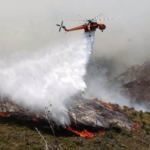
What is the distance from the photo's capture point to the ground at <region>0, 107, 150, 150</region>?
30.3 m

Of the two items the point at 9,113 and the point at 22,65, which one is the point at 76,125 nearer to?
the point at 9,113

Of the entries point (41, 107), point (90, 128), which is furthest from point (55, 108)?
point (90, 128)

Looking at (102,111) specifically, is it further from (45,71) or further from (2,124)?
(2,124)

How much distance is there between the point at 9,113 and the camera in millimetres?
40312

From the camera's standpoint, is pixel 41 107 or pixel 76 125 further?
pixel 41 107

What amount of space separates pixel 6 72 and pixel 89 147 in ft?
102

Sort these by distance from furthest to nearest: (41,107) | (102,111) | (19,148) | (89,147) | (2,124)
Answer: (102,111) → (41,107) → (2,124) → (89,147) → (19,148)

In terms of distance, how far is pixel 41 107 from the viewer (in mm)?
43594

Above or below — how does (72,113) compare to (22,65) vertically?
below

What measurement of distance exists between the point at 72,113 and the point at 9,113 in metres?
14.8

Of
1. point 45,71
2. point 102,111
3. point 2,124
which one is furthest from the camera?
point 45,71

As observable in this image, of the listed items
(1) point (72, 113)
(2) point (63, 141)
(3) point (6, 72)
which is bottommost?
(2) point (63, 141)

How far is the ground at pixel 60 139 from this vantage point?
30297mm

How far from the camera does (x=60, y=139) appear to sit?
35.2 m
